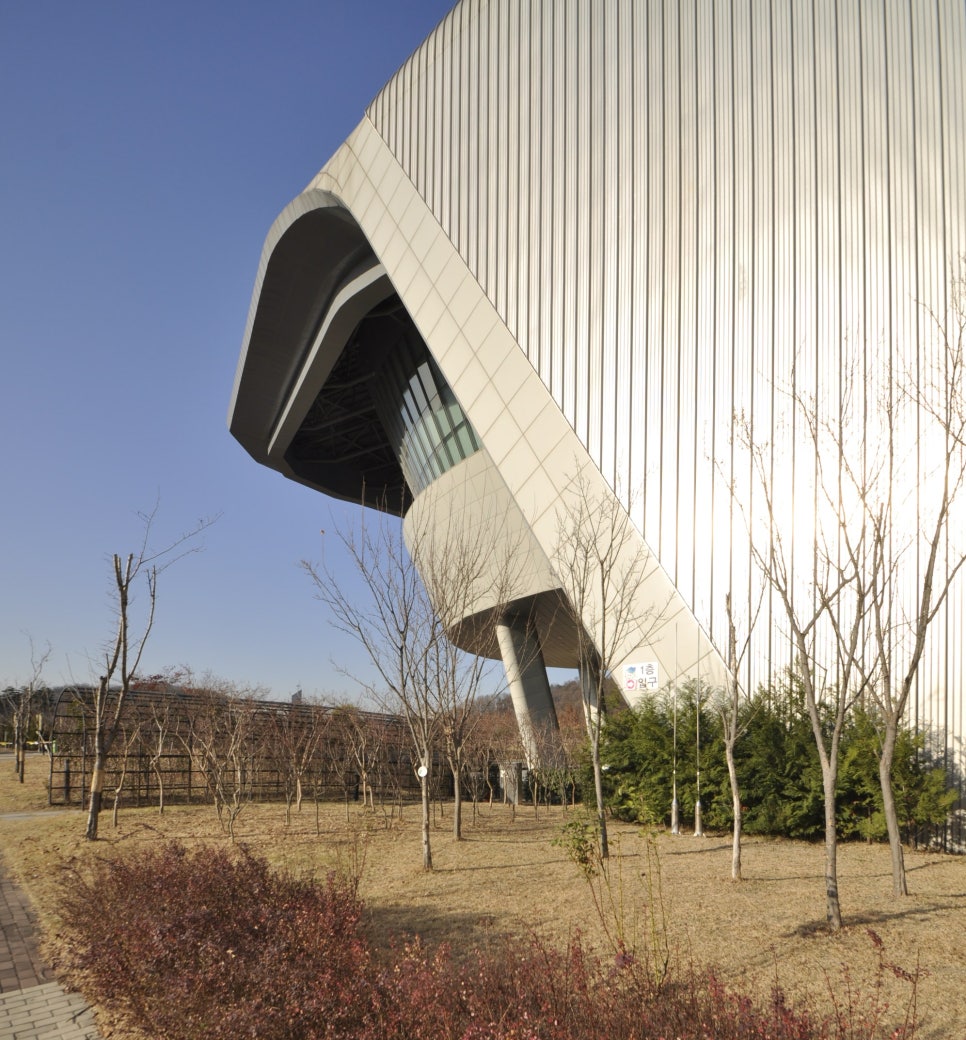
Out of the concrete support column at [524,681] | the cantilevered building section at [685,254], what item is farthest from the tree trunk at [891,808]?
the concrete support column at [524,681]

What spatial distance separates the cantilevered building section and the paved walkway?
8585 mm

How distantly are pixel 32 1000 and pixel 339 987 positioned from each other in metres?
3.35

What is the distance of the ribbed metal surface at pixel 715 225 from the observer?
1396 cm

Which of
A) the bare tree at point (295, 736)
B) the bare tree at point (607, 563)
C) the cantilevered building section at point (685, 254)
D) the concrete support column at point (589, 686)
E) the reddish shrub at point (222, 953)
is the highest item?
the cantilevered building section at point (685, 254)

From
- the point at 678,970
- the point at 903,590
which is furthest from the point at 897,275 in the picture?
the point at 678,970

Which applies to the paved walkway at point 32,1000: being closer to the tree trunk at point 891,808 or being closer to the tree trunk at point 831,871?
the tree trunk at point 831,871

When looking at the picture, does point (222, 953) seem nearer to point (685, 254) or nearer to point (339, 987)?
point (339, 987)

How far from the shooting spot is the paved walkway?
20.2ft

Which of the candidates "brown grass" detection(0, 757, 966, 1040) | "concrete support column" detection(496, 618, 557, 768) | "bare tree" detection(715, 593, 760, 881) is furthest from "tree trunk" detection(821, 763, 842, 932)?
"concrete support column" detection(496, 618, 557, 768)

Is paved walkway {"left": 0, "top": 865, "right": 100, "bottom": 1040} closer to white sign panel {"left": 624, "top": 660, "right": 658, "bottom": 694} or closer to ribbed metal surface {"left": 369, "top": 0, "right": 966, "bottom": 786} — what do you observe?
white sign panel {"left": 624, "top": 660, "right": 658, "bottom": 694}

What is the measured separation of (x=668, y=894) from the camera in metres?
9.30

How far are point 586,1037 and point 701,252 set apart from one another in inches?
610

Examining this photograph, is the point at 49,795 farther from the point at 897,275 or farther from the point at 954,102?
the point at 954,102

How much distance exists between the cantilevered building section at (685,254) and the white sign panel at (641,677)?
202mm
